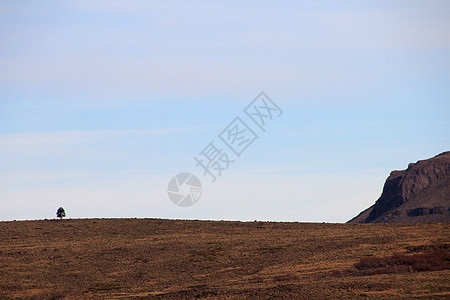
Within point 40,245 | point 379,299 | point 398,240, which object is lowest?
point 379,299

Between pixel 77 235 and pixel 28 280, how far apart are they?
2420cm

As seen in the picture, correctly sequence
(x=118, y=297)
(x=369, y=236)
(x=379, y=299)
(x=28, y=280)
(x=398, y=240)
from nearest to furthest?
(x=379, y=299)
(x=118, y=297)
(x=28, y=280)
(x=398, y=240)
(x=369, y=236)

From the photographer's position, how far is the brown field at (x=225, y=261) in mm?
40969

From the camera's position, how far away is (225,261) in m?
59.7

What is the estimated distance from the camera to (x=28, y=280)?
5547cm

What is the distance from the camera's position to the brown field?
134ft

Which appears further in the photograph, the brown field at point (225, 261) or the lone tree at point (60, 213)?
the lone tree at point (60, 213)

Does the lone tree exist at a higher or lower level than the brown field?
higher

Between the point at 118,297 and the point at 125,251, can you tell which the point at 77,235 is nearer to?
the point at 125,251

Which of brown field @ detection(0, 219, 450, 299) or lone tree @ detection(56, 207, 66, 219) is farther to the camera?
lone tree @ detection(56, 207, 66, 219)

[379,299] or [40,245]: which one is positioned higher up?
[40,245]

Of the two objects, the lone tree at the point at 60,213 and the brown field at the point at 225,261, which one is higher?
the lone tree at the point at 60,213

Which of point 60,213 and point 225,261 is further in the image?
point 60,213

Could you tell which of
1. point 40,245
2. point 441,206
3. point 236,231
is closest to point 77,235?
point 40,245
